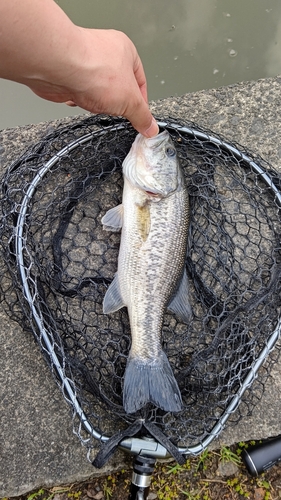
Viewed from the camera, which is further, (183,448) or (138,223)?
(138,223)

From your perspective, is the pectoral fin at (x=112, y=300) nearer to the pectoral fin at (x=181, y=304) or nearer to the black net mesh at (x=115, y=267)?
the black net mesh at (x=115, y=267)

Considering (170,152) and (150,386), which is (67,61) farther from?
(150,386)

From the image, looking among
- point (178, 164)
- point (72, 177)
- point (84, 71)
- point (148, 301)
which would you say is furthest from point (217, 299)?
point (84, 71)

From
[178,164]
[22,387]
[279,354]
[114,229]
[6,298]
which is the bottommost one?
[22,387]

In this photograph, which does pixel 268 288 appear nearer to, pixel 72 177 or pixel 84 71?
pixel 72 177

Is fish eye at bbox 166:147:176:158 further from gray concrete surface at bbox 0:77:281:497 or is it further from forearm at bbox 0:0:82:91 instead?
gray concrete surface at bbox 0:77:281:497

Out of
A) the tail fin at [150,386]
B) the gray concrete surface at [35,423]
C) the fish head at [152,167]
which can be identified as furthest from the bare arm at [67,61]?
the tail fin at [150,386]

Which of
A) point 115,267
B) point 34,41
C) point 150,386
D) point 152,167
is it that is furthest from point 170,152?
point 150,386
